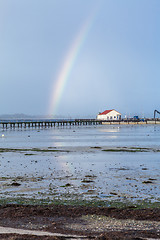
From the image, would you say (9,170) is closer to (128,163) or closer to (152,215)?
(128,163)

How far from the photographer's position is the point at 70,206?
1310 centimetres

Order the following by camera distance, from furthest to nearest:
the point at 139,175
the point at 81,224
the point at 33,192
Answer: the point at 139,175 < the point at 33,192 < the point at 81,224


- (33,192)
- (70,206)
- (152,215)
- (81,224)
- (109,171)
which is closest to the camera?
(81,224)

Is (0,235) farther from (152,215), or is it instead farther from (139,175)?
Result: (139,175)

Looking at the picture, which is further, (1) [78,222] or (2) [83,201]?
(2) [83,201]

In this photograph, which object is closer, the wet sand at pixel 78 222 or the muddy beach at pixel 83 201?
the wet sand at pixel 78 222

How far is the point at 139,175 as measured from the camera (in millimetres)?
21688

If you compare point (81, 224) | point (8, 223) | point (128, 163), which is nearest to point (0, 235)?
point (8, 223)

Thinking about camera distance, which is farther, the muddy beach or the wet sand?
the muddy beach

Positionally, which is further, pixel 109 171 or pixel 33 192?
pixel 109 171

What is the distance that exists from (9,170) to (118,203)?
1233 cm

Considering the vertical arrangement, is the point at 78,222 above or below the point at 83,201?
above

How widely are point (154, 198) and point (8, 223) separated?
6362 mm

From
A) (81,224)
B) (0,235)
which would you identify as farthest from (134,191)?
(0,235)
